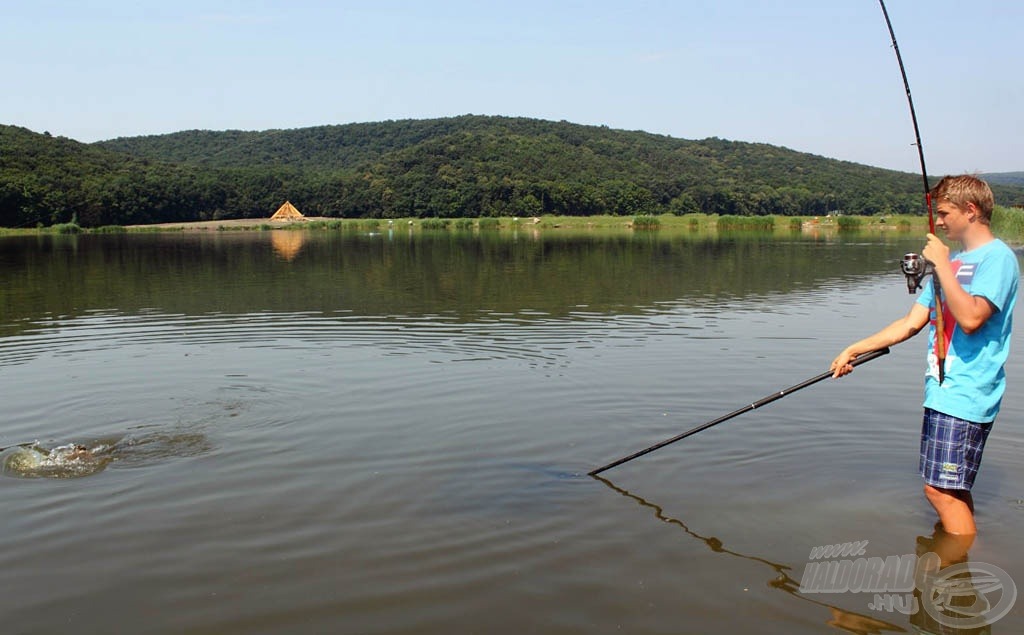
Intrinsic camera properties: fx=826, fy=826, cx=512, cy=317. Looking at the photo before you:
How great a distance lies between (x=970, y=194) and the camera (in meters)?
4.87

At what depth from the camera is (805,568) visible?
525 cm

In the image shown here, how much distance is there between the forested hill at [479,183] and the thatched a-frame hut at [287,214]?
19.4 ft

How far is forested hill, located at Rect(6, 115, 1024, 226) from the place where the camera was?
408 feet

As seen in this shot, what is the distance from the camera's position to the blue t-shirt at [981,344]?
15.3 feet

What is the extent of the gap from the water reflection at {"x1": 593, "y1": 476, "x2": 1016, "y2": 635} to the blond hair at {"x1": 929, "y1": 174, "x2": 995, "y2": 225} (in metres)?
Result: 2.15

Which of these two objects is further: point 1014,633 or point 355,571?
point 355,571

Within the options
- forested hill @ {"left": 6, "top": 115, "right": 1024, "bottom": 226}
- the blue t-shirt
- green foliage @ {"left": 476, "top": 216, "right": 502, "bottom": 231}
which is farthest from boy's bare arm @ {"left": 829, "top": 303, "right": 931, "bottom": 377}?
forested hill @ {"left": 6, "top": 115, "right": 1024, "bottom": 226}

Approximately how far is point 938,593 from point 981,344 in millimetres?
1494

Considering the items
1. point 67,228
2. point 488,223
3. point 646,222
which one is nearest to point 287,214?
point 488,223

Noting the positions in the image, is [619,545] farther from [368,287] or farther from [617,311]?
[368,287]

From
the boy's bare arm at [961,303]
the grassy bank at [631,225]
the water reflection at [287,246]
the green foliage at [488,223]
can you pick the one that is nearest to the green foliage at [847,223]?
the grassy bank at [631,225]

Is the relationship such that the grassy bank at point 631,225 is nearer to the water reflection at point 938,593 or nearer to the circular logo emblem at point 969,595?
the water reflection at point 938,593

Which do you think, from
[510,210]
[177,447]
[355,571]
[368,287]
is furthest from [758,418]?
[510,210]

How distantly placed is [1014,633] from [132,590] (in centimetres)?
505
